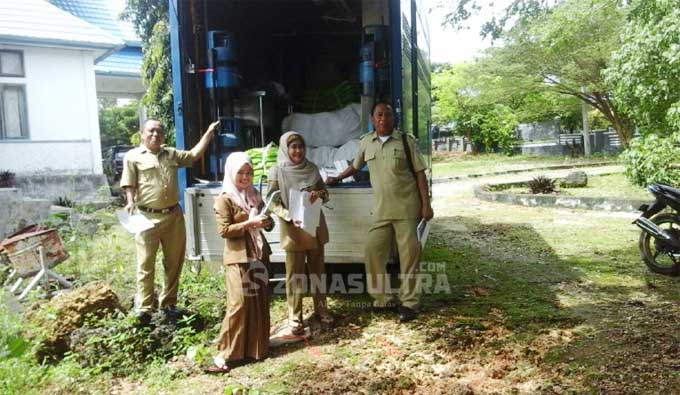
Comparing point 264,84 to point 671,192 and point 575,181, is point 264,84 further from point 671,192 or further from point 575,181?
point 575,181

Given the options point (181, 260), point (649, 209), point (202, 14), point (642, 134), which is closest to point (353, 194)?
point (181, 260)

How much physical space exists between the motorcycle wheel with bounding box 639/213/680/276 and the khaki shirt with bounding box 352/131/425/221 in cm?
277

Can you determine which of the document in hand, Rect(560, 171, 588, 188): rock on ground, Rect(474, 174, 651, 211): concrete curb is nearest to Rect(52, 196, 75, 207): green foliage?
the document in hand

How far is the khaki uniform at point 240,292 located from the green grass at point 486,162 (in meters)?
15.7

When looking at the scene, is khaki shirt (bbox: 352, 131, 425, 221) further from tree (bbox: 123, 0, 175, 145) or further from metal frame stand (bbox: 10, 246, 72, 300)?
tree (bbox: 123, 0, 175, 145)

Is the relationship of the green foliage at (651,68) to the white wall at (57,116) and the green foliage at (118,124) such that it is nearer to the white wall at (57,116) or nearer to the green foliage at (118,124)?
the white wall at (57,116)

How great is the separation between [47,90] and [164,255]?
8.11 metres

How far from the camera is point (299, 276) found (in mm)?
4309

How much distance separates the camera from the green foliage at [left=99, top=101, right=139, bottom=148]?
88.4ft

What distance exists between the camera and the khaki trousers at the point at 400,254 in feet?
14.8

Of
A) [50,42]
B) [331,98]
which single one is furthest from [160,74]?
[331,98]

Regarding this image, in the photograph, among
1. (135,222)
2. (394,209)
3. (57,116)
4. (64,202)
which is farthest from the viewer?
(57,116)

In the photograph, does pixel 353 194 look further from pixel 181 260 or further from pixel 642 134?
pixel 642 134

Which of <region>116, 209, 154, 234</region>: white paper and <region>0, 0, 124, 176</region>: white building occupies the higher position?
<region>0, 0, 124, 176</region>: white building
